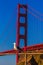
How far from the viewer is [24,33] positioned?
655 inches

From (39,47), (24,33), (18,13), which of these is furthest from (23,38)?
(39,47)

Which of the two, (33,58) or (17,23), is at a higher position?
(17,23)

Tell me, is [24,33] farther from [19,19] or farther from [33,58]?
[33,58]

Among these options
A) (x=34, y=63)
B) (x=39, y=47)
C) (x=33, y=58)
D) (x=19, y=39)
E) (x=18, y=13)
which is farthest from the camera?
(x=18, y=13)

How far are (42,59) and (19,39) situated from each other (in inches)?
289

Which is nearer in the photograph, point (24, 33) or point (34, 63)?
point (34, 63)

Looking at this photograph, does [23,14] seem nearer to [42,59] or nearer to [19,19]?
[19,19]

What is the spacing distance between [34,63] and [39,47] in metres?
2.09

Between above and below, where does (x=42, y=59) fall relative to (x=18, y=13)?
below

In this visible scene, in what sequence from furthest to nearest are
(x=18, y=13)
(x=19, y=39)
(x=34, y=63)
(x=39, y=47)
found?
(x=18, y=13), (x=19, y=39), (x=39, y=47), (x=34, y=63)

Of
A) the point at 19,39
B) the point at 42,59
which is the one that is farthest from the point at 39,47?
the point at 19,39

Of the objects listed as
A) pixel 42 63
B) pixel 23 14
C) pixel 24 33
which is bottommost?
pixel 42 63

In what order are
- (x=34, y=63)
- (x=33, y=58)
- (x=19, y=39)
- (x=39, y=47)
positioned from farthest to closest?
(x=19, y=39)
(x=39, y=47)
(x=33, y=58)
(x=34, y=63)

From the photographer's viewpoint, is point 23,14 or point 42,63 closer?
point 42,63
